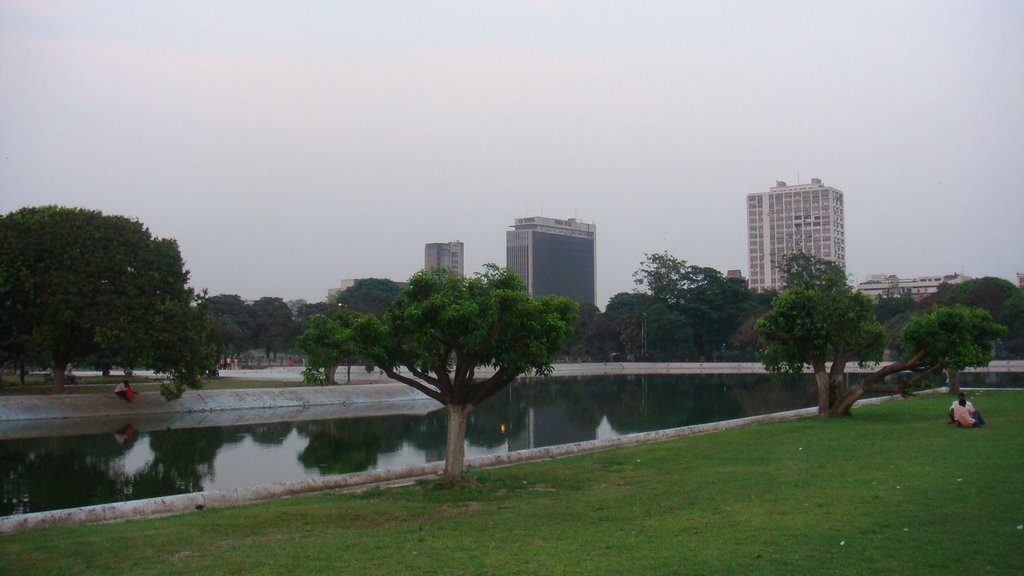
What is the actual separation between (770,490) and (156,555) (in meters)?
8.27

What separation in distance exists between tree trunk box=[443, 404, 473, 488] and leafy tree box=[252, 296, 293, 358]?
75.5 meters

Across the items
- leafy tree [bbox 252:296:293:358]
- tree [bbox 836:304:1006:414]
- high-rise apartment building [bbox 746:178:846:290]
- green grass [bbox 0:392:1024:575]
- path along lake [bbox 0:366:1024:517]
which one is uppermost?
high-rise apartment building [bbox 746:178:846:290]

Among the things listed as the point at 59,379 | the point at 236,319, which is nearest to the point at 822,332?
the point at 59,379

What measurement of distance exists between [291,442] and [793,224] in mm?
178289

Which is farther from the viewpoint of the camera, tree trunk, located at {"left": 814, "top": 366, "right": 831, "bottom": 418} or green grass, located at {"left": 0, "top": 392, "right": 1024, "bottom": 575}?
tree trunk, located at {"left": 814, "top": 366, "right": 831, "bottom": 418}

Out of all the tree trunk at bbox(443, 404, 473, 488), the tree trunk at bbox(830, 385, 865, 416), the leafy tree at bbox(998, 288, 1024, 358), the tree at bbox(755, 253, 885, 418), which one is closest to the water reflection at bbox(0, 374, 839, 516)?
the tree at bbox(755, 253, 885, 418)

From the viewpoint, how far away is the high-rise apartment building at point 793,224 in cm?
19025

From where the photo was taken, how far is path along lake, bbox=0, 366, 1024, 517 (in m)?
20.2

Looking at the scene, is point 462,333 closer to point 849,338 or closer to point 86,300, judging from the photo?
point 849,338

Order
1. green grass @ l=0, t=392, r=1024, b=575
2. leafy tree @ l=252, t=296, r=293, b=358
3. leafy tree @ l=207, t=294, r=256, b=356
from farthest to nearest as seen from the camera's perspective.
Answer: leafy tree @ l=252, t=296, r=293, b=358, leafy tree @ l=207, t=294, r=256, b=356, green grass @ l=0, t=392, r=1024, b=575

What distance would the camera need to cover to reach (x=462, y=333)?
14438 mm

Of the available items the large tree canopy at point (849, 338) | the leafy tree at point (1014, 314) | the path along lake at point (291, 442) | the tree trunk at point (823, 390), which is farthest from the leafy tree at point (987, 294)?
the tree trunk at point (823, 390)

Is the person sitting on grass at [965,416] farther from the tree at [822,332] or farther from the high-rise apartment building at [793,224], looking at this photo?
the high-rise apartment building at [793,224]

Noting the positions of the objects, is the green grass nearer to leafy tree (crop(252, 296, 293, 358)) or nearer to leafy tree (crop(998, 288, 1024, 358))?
leafy tree (crop(998, 288, 1024, 358))
